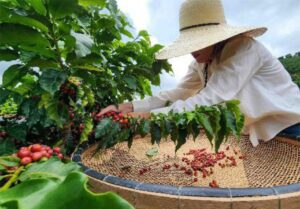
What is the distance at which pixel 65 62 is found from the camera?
37.2 inches

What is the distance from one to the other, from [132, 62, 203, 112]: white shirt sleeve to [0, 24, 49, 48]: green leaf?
75 cm

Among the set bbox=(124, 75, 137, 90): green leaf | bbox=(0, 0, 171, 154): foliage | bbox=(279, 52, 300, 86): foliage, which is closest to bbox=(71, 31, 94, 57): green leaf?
bbox=(0, 0, 171, 154): foliage

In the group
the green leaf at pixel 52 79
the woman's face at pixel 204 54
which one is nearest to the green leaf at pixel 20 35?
the green leaf at pixel 52 79

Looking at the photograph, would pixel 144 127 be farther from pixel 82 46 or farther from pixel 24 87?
pixel 24 87

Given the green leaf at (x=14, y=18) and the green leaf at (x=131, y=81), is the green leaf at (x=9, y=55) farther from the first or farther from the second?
the green leaf at (x=131, y=81)

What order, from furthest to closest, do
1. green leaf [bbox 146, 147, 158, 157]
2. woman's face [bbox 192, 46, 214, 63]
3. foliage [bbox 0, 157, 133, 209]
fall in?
1. woman's face [bbox 192, 46, 214, 63]
2. green leaf [bbox 146, 147, 158, 157]
3. foliage [bbox 0, 157, 133, 209]

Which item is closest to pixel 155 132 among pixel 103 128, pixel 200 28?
pixel 103 128

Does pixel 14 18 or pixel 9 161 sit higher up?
pixel 14 18

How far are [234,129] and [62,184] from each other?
2.38ft

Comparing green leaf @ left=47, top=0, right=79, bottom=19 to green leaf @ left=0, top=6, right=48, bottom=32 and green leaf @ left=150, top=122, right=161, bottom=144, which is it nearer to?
green leaf @ left=0, top=6, right=48, bottom=32

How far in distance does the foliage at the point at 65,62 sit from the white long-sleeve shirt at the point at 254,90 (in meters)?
0.19

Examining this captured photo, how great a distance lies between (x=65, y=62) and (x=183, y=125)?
374mm

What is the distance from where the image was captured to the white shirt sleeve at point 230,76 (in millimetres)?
1230

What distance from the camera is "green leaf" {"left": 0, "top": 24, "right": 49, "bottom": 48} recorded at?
77 centimetres
